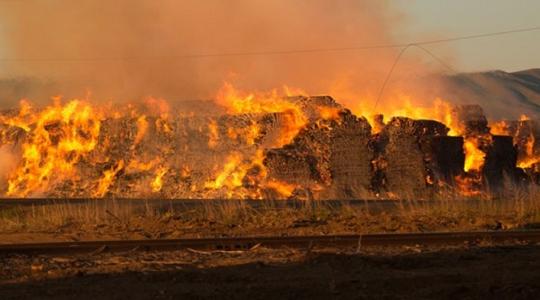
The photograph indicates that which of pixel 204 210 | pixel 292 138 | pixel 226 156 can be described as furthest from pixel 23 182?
pixel 204 210

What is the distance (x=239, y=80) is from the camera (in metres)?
43.4

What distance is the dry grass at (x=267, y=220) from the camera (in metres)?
16.5

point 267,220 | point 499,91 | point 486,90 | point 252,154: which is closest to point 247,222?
point 267,220

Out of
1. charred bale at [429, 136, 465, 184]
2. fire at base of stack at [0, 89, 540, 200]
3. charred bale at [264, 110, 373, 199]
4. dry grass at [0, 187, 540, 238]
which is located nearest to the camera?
dry grass at [0, 187, 540, 238]

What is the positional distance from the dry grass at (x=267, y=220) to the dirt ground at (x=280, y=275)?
436cm

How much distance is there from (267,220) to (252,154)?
1381 centimetres

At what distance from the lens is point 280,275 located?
9188mm

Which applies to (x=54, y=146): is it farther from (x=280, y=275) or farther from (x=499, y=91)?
(x=499, y=91)

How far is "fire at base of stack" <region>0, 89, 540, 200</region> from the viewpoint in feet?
98.9

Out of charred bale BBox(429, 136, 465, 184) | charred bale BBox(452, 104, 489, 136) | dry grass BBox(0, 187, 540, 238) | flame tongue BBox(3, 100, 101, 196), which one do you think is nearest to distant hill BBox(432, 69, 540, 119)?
charred bale BBox(452, 104, 489, 136)

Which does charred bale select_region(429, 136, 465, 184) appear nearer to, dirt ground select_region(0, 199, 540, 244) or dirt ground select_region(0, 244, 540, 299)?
dirt ground select_region(0, 199, 540, 244)

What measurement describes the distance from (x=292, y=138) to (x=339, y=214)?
43.5 ft

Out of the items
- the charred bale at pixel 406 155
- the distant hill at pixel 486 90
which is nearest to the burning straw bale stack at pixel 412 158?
the charred bale at pixel 406 155

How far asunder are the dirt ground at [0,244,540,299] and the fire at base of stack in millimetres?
17407
